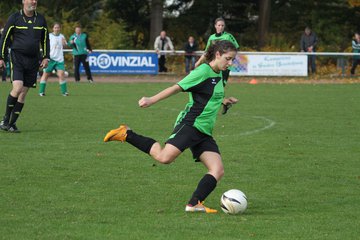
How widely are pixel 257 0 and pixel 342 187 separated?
38177mm

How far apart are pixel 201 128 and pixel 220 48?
759mm

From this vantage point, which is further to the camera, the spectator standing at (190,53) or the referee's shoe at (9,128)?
the spectator standing at (190,53)

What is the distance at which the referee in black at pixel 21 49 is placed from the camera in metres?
13.8

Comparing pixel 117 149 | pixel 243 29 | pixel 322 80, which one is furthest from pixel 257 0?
pixel 117 149

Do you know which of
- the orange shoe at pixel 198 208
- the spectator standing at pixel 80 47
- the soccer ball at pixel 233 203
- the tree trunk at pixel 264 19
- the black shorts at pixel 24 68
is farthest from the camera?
the tree trunk at pixel 264 19

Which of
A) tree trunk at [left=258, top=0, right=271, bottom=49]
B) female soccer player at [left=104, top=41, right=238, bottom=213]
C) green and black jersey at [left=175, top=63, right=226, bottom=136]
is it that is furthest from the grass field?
tree trunk at [left=258, top=0, right=271, bottom=49]

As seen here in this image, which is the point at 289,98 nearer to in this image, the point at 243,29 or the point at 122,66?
the point at 122,66

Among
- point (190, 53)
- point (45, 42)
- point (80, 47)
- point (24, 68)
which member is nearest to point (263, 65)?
point (190, 53)

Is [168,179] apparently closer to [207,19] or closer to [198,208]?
[198,208]

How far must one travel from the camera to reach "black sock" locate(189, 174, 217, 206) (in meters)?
7.79

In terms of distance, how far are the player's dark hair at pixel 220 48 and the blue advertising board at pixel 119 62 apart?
24397 millimetres

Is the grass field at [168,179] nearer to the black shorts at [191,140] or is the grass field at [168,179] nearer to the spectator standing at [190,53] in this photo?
the black shorts at [191,140]

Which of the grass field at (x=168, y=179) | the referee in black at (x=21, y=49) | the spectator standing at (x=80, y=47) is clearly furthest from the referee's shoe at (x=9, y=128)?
the spectator standing at (x=80, y=47)

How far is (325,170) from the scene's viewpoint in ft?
34.0
